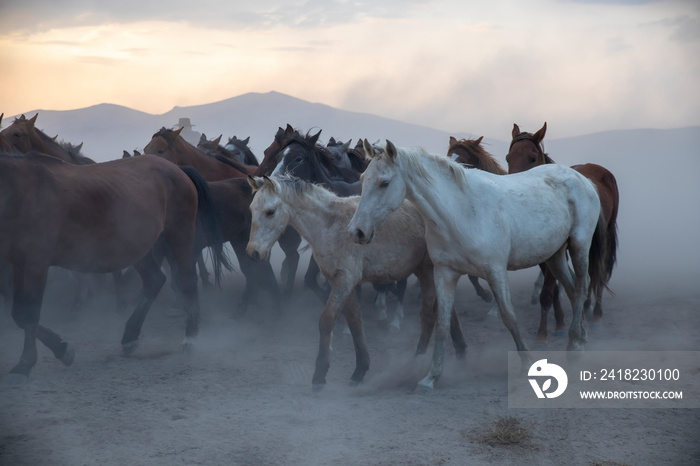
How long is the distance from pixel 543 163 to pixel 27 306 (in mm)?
5984

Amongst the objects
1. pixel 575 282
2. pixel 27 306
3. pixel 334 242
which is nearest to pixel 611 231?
pixel 575 282

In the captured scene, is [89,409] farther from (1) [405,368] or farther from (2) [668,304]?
(2) [668,304]

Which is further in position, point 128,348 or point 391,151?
point 128,348

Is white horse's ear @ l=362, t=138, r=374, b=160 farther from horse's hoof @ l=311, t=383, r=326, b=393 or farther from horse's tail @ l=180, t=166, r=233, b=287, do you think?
horse's tail @ l=180, t=166, r=233, b=287

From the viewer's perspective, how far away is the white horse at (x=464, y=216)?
4.65 metres

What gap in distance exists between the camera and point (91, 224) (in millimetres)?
5742

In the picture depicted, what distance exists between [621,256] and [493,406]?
11.8 meters

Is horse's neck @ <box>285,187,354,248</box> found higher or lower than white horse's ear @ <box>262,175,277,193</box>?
lower

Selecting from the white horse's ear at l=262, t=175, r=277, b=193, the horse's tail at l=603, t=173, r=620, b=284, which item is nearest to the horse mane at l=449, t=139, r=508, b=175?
the horse's tail at l=603, t=173, r=620, b=284

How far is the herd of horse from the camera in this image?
486cm

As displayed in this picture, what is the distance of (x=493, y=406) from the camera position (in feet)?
15.2

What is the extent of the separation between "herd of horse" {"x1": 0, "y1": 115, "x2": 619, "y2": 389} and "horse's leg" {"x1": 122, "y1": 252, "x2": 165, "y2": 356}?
0.5 inches

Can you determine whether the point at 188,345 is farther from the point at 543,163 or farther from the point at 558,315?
the point at 543,163

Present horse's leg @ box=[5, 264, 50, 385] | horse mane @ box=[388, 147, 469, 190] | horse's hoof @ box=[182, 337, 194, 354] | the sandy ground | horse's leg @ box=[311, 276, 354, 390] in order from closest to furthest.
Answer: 1. the sandy ground
2. horse mane @ box=[388, 147, 469, 190]
3. horse's leg @ box=[311, 276, 354, 390]
4. horse's leg @ box=[5, 264, 50, 385]
5. horse's hoof @ box=[182, 337, 194, 354]
